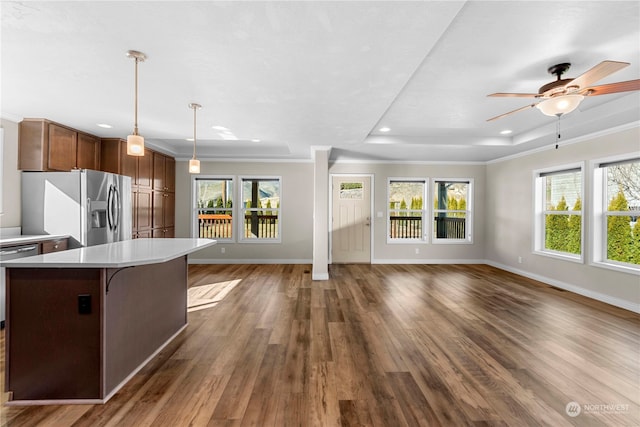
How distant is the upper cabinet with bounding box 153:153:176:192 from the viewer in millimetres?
5844

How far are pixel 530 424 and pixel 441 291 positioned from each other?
2.93 m

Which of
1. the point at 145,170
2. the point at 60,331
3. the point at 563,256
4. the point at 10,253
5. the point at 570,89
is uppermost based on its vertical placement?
the point at 570,89

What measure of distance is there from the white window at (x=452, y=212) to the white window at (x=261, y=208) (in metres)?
3.71

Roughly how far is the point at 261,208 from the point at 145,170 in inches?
96.4

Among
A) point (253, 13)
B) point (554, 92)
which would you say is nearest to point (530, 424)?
point (554, 92)

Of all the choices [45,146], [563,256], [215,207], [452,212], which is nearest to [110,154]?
[45,146]

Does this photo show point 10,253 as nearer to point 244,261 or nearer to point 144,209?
point 144,209

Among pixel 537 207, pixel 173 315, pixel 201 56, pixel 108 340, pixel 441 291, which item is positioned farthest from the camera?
pixel 537 207

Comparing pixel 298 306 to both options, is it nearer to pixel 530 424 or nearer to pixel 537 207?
pixel 530 424

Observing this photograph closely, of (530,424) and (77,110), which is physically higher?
(77,110)

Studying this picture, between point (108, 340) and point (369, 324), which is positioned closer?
point (108, 340)

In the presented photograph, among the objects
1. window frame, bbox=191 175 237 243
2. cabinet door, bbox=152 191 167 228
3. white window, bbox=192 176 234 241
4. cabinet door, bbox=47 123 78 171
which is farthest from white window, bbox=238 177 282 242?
cabinet door, bbox=47 123 78 171

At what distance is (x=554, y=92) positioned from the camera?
97.4 inches

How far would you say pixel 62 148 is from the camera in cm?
408
